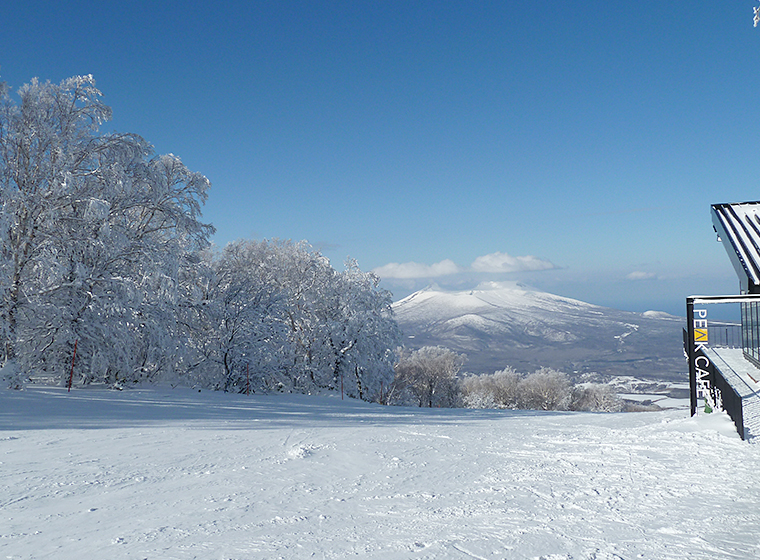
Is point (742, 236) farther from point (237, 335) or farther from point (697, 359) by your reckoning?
point (237, 335)

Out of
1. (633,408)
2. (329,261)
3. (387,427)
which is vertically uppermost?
(329,261)

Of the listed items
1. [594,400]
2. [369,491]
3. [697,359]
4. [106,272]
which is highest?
[106,272]

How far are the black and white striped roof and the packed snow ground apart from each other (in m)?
5.14

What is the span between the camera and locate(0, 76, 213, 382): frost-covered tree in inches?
577

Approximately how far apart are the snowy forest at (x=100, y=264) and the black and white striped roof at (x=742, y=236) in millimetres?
16826

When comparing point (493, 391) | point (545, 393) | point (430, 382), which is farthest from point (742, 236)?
point (493, 391)

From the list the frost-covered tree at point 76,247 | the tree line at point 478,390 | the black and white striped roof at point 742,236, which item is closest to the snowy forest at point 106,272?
the frost-covered tree at point 76,247

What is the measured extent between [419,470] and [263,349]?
633 inches

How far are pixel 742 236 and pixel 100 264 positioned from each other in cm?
2028

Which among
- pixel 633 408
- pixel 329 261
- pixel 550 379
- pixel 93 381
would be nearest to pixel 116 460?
pixel 93 381

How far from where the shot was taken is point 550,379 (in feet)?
206

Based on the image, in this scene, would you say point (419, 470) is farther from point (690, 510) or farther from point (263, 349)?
point (263, 349)

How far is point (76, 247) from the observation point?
1545 centimetres

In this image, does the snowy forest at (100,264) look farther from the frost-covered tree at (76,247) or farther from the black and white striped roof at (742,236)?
the black and white striped roof at (742,236)
